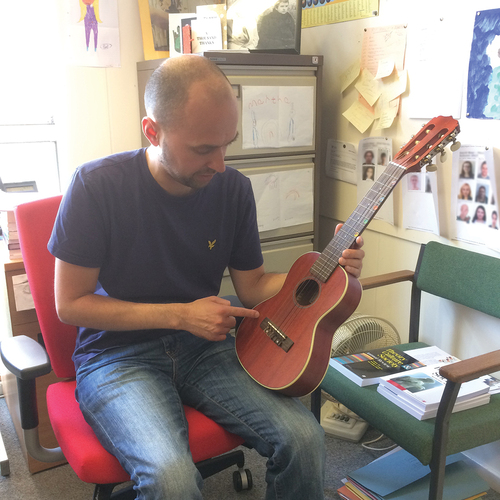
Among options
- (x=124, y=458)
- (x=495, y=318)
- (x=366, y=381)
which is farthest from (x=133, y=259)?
(x=495, y=318)

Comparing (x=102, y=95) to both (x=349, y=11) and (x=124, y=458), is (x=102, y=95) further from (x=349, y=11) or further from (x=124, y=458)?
(x=124, y=458)

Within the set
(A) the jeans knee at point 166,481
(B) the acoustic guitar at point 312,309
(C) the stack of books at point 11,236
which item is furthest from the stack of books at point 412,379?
(C) the stack of books at point 11,236

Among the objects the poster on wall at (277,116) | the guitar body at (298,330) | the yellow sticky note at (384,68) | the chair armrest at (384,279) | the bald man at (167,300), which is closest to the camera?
the bald man at (167,300)

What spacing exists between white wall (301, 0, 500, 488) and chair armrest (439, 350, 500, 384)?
17.5 inches

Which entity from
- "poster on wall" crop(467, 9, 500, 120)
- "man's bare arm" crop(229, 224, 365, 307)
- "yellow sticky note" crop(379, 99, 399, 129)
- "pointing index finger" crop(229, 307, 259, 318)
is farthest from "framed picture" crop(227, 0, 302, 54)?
"pointing index finger" crop(229, 307, 259, 318)

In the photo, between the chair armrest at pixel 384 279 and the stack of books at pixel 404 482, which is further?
the chair armrest at pixel 384 279

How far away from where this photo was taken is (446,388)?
131 cm

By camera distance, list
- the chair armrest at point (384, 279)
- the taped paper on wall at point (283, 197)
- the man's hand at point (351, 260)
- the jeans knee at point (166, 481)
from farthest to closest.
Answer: the taped paper on wall at point (283, 197) → the chair armrest at point (384, 279) → the man's hand at point (351, 260) → the jeans knee at point (166, 481)

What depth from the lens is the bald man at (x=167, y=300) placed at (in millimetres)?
1178

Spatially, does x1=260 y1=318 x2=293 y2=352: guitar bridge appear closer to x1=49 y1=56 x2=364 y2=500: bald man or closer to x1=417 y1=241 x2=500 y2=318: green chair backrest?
x1=49 y1=56 x2=364 y2=500: bald man

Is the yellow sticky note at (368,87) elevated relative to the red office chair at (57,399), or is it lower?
elevated

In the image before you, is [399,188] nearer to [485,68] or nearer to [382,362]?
[485,68]

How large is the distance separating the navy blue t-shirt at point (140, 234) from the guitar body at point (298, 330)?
0.18 metres

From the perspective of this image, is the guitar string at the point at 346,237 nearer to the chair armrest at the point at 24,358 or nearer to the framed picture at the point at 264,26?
the chair armrest at the point at 24,358
